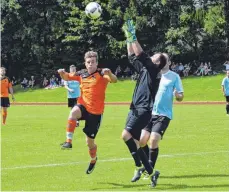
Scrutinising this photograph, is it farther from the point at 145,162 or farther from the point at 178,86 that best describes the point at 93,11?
the point at 145,162

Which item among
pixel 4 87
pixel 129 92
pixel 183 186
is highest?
pixel 183 186

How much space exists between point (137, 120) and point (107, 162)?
2.75m

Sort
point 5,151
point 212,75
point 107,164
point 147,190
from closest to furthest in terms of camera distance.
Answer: point 147,190 < point 107,164 < point 5,151 < point 212,75

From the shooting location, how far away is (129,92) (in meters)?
53.5

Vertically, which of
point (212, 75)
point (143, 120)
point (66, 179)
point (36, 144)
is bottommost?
point (212, 75)

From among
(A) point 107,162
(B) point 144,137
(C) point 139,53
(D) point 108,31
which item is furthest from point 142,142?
(D) point 108,31

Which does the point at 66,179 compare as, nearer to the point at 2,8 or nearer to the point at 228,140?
the point at 228,140

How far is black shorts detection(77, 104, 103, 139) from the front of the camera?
11352 mm

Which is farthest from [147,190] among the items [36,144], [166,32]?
[166,32]

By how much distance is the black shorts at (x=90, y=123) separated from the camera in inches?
447

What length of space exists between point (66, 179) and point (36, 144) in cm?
646

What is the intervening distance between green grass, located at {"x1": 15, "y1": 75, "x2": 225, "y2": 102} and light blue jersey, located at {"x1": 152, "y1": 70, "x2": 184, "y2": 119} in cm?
3629

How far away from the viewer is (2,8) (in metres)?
66.4

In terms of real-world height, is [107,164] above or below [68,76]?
below
